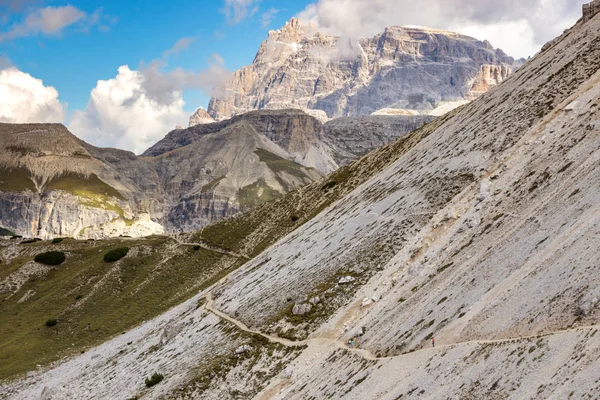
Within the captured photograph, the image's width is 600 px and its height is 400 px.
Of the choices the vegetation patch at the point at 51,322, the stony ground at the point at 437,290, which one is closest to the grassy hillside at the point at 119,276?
the vegetation patch at the point at 51,322

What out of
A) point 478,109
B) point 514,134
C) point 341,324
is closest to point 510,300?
point 341,324

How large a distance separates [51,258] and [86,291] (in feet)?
71.7

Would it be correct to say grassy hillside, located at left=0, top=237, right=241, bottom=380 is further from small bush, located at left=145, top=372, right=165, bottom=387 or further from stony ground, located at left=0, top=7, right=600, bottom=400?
small bush, located at left=145, top=372, right=165, bottom=387

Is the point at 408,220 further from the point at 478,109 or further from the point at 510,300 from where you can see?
the point at 478,109

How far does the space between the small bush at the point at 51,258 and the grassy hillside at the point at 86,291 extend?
136 cm

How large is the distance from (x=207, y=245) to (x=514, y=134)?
248 feet

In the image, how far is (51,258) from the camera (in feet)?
377

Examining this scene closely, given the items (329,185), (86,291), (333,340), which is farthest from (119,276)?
(333,340)

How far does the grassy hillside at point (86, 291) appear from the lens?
83.2 meters

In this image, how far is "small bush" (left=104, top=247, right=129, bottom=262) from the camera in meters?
110

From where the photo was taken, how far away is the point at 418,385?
30453 mm

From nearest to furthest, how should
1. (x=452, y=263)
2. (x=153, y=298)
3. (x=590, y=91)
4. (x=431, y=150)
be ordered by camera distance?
(x=452, y=263) < (x=590, y=91) < (x=431, y=150) < (x=153, y=298)

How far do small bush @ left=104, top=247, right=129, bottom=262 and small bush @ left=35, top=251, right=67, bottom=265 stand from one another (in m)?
13.1

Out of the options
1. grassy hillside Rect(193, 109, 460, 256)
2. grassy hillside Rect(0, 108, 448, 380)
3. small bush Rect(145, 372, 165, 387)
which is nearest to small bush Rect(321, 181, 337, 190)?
grassy hillside Rect(193, 109, 460, 256)
